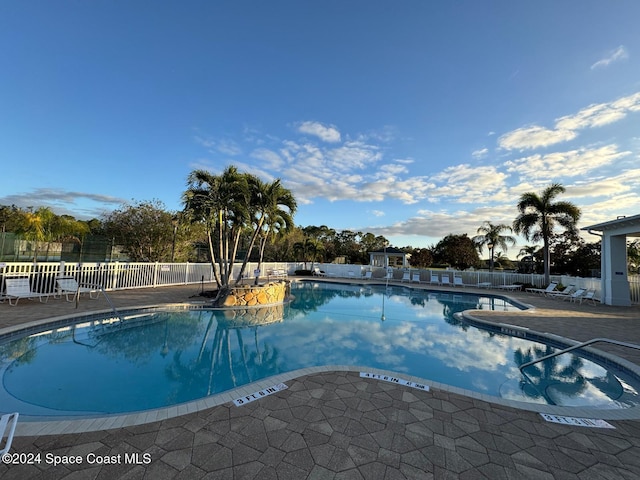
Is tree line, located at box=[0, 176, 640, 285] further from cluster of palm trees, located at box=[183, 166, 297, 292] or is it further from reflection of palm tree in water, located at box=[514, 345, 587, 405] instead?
reflection of palm tree in water, located at box=[514, 345, 587, 405]

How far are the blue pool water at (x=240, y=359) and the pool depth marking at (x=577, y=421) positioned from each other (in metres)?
1.17

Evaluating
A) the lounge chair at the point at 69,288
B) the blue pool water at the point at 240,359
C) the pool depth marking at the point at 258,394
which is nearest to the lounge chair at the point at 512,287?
the blue pool water at the point at 240,359

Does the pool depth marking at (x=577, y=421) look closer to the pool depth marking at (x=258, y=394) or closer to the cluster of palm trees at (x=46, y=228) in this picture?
the pool depth marking at (x=258, y=394)

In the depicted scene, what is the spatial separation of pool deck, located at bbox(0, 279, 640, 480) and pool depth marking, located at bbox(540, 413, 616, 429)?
3.0 inches

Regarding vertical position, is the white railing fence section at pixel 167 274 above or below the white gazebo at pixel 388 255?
below

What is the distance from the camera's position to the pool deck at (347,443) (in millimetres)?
1973

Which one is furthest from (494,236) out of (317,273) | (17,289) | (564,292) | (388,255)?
(17,289)

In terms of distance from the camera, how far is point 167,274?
41.6 ft

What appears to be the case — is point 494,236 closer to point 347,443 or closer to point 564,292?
point 564,292

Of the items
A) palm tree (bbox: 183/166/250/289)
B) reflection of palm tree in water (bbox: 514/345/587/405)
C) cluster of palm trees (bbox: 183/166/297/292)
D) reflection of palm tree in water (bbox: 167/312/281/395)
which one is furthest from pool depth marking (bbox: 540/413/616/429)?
palm tree (bbox: 183/166/250/289)

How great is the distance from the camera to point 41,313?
21.3 feet

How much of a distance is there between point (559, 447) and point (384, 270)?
1848 centimetres

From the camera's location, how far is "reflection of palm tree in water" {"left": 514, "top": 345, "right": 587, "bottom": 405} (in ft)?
14.1

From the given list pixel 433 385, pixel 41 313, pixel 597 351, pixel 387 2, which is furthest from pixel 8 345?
pixel 387 2
